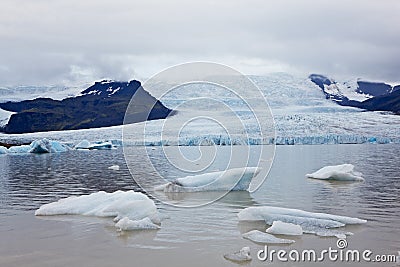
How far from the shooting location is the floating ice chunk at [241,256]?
8273mm

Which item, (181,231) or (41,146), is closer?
(181,231)

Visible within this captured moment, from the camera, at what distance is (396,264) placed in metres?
7.98

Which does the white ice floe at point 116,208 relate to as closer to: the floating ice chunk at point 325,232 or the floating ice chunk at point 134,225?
the floating ice chunk at point 134,225

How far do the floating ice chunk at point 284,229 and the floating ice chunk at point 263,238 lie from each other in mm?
366

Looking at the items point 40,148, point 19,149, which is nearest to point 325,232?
point 40,148

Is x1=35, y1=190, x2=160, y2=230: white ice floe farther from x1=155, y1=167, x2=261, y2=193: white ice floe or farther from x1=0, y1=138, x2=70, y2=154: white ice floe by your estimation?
x1=0, y1=138, x2=70, y2=154: white ice floe

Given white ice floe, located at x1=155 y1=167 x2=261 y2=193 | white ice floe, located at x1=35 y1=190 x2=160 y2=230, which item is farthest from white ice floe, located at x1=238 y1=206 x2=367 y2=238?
white ice floe, located at x1=155 y1=167 x2=261 y2=193

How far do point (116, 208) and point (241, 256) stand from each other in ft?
15.8

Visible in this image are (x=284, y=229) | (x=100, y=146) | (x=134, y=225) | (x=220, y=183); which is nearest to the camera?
(x=284, y=229)

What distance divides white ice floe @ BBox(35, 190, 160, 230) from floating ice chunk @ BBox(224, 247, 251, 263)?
2.86 metres

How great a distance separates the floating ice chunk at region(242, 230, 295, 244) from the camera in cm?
939

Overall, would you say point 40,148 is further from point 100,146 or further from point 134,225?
point 134,225

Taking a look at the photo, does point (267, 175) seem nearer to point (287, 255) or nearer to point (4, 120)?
point (287, 255)

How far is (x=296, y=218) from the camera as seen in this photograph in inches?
423
